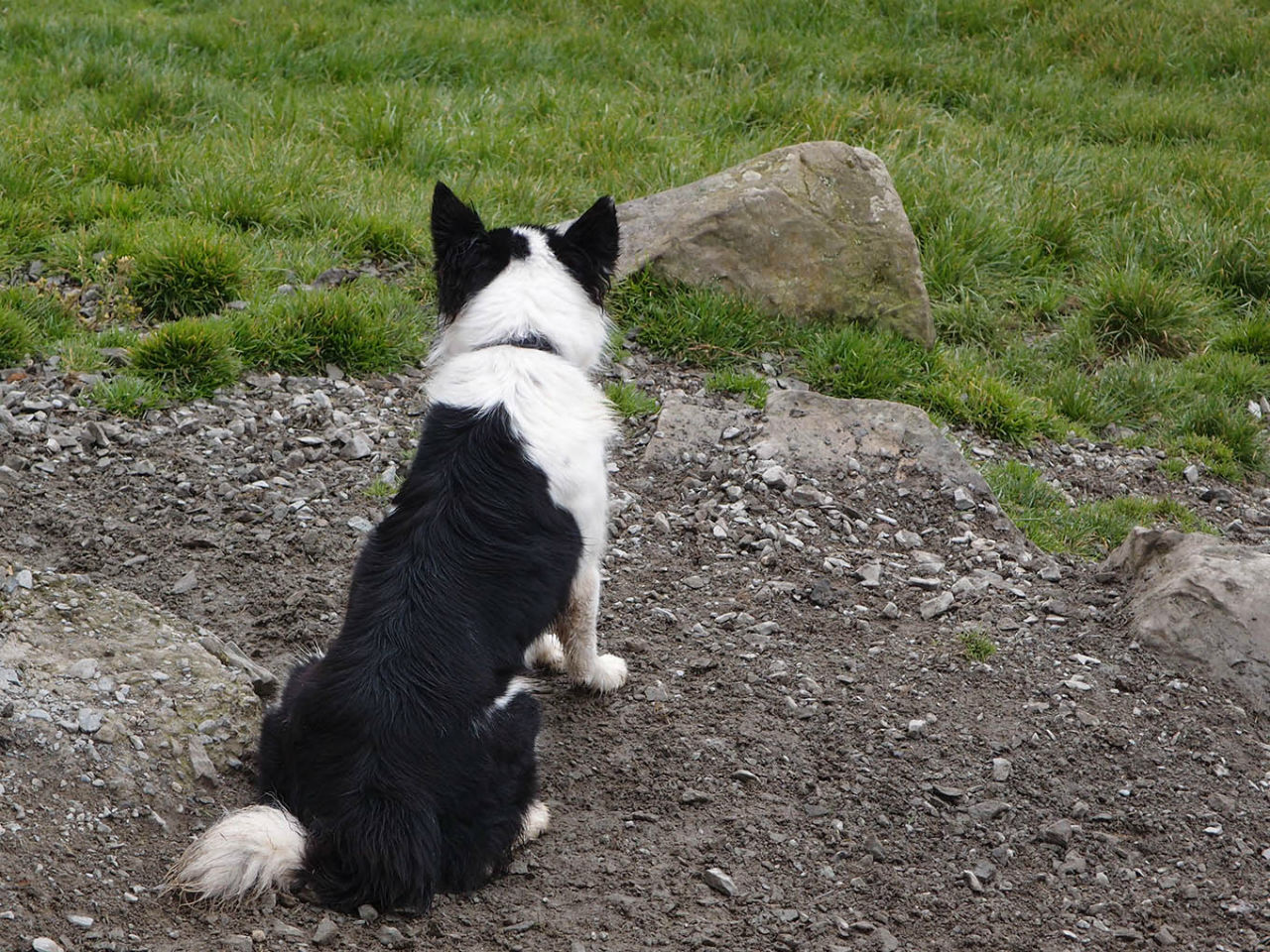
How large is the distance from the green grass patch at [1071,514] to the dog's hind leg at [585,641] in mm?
1956

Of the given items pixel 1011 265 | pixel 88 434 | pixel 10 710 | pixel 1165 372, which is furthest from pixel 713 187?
pixel 10 710

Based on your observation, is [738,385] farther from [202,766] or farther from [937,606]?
[202,766]

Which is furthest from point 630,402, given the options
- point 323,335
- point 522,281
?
point 522,281

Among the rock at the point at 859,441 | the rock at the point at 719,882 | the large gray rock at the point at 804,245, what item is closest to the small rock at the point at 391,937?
the rock at the point at 719,882

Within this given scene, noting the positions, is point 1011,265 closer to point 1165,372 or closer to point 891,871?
point 1165,372

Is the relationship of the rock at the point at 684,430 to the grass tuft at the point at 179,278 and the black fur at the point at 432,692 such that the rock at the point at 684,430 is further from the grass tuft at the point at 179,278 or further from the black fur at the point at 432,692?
the grass tuft at the point at 179,278

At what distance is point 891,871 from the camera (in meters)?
3.38

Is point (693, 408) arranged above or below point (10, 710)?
below

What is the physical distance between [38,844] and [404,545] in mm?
1107

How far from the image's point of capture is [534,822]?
3.36 m

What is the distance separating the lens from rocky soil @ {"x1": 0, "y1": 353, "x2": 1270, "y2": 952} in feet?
10.3

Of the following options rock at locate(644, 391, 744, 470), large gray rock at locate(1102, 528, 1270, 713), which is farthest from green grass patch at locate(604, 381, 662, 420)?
large gray rock at locate(1102, 528, 1270, 713)

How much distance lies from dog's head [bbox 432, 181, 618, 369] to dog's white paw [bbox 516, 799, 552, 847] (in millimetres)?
1352

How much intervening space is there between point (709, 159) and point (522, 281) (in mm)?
3912
